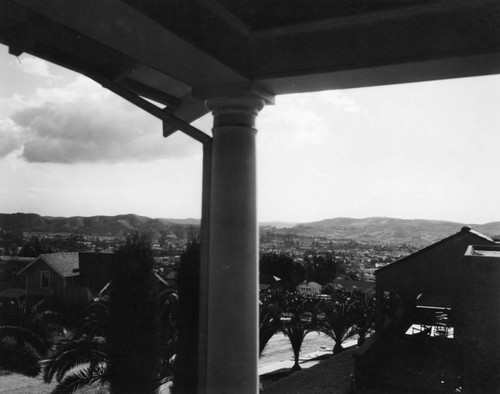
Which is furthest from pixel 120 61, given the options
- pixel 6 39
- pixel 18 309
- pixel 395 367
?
pixel 395 367

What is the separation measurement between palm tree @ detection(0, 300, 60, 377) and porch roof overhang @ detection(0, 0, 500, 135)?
23.7 feet

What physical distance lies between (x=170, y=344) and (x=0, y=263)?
24.8ft

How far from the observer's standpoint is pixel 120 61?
4.27 meters

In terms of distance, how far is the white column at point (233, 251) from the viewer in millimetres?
4273

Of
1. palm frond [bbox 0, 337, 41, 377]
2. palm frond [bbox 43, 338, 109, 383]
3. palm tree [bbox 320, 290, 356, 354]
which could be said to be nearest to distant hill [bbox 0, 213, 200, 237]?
palm frond [bbox 43, 338, 109, 383]

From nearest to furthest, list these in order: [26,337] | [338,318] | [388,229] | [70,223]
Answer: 1. [70,223]
2. [26,337]
3. [338,318]
4. [388,229]

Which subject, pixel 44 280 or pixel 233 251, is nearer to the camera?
pixel 233 251

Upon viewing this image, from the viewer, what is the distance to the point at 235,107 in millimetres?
4562

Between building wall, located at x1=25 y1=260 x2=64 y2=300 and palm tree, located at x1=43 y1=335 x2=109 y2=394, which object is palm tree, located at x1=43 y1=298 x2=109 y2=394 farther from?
building wall, located at x1=25 y1=260 x2=64 y2=300

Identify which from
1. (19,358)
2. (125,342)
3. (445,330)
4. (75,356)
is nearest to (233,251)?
(125,342)

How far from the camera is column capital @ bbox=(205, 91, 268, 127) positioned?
178 inches

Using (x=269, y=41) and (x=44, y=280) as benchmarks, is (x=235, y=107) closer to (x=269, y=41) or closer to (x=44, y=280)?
(x=269, y=41)

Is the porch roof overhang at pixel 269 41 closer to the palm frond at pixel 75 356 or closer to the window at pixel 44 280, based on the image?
the window at pixel 44 280

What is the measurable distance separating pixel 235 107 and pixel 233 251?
1.44 meters
